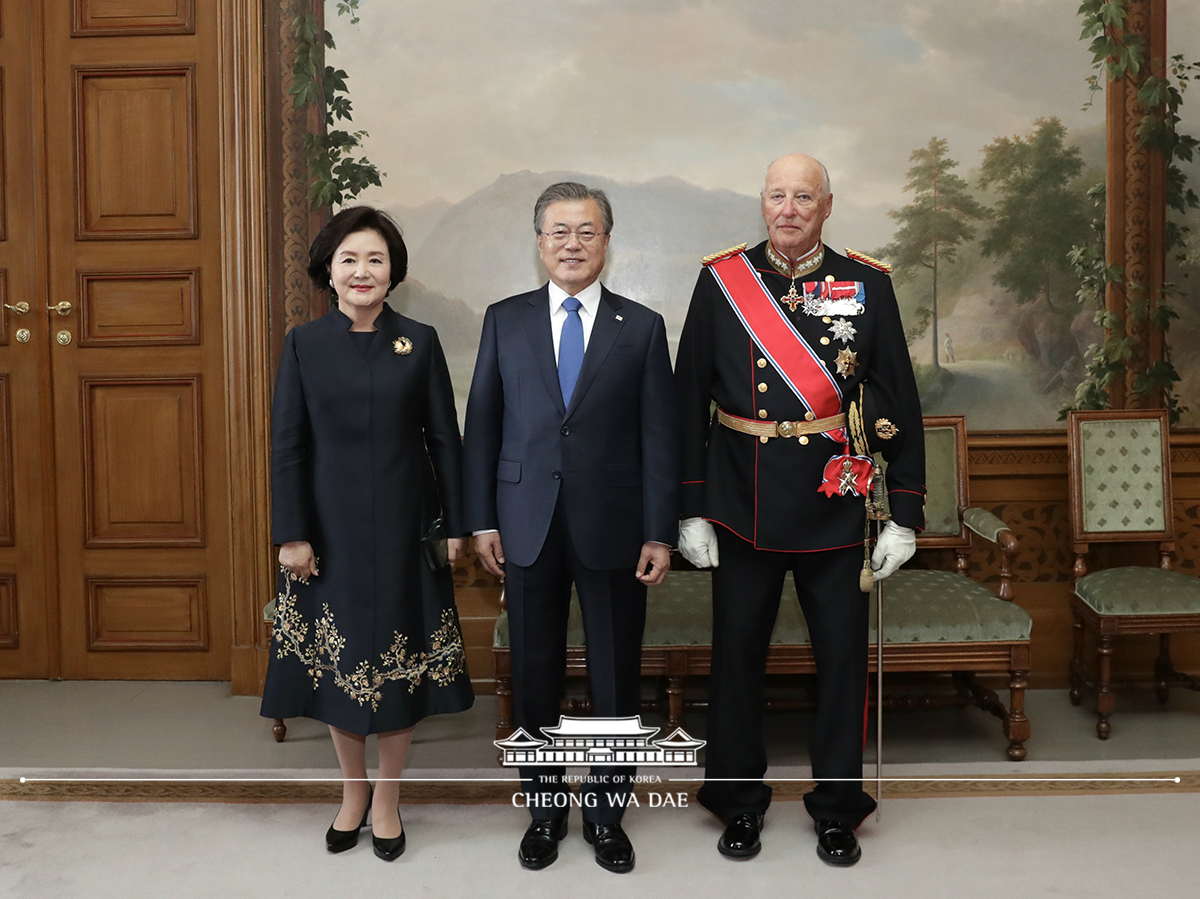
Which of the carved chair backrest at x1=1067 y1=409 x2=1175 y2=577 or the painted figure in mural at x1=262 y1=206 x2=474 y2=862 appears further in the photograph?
the carved chair backrest at x1=1067 y1=409 x2=1175 y2=577

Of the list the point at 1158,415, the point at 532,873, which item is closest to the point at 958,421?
the point at 1158,415

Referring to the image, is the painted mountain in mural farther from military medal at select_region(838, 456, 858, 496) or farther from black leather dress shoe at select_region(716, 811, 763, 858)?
black leather dress shoe at select_region(716, 811, 763, 858)

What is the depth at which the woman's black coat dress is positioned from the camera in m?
2.29

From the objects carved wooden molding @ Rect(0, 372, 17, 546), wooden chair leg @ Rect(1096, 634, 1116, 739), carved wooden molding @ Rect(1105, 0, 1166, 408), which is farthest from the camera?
carved wooden molding @ Rect(0, 372, 17, 546)

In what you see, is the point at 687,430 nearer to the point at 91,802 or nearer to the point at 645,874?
the point at 645,874

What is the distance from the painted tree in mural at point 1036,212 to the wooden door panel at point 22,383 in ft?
12.1

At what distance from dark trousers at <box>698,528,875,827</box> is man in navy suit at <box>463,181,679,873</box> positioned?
223 millimetres

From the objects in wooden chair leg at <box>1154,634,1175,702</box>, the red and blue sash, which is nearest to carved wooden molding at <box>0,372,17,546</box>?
the red and blue sash

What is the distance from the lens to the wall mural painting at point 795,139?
365 cm

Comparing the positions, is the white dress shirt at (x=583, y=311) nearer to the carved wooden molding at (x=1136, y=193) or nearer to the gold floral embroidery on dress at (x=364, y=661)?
the gold floral embroidery on dress at (x=364, y=661)

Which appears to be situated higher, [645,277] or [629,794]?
[645,277]

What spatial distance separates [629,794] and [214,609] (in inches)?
86.8

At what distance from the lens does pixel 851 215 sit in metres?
3.67

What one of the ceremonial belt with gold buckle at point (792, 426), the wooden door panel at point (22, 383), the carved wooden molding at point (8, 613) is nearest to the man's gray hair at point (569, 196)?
the ceremonial belt with gold buckle at point (792, 426)
